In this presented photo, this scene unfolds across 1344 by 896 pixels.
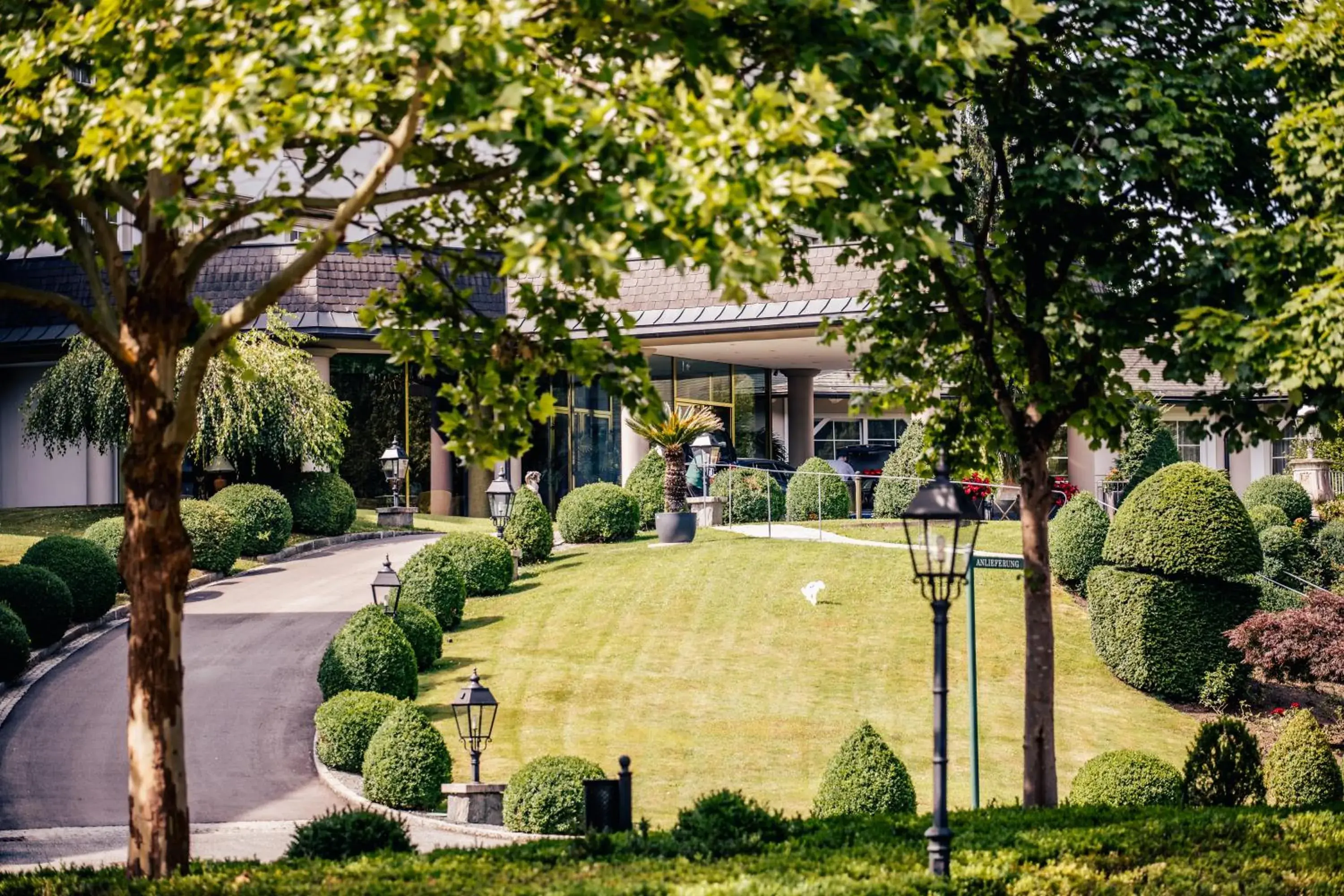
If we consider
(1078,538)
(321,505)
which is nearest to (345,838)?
(1078,538)

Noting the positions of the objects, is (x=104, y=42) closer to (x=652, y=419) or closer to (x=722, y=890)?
(x=652, y=419)

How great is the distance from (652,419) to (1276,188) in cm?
465

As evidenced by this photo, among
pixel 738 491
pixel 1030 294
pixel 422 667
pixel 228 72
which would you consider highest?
pixel 228 72

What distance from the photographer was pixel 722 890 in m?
7.46

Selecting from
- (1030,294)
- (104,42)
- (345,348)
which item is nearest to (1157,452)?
(345,348)

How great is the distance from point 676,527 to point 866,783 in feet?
47.1

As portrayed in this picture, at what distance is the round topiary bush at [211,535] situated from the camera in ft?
85.0

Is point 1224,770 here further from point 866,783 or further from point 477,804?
point 477,804

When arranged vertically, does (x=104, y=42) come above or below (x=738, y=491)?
above

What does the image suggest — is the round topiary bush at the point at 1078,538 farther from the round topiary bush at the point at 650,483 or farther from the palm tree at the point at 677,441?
the round topiary bush at the point at 650,483

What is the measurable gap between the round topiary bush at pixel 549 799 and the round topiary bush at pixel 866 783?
2237 mm

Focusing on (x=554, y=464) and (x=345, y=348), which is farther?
(x=554, y=464)

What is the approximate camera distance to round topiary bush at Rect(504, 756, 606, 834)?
Answer: 45.3ft

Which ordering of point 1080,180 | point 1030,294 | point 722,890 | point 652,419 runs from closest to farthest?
point 722,890
point 652,419
point 1080,180
point 1030,294
